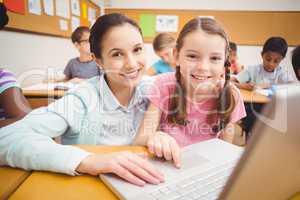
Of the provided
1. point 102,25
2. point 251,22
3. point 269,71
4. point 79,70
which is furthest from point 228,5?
point 102,25

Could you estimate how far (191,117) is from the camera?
A: 1.02 meters

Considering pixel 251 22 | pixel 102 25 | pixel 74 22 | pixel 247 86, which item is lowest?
pixel 247 86

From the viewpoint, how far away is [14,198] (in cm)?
42

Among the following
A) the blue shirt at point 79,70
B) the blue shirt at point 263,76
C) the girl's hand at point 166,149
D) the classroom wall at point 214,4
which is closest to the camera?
the girl's hand at point 166,149

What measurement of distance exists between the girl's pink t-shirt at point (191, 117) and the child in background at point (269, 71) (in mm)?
1304

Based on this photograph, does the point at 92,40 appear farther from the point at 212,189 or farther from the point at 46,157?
the point at 212,189

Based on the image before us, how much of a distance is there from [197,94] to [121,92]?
36cm

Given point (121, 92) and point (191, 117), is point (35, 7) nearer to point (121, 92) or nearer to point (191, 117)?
point (121, 92)

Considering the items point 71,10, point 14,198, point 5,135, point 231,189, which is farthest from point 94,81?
point 71,10

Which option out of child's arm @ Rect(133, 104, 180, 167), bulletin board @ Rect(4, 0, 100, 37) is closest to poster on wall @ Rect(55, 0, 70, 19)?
bulletin board @ Rect(4, 0, 100, 37)

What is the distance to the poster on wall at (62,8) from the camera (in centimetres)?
238

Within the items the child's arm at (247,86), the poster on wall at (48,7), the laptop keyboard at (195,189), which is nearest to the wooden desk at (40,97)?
the poster on wall at (48,7)

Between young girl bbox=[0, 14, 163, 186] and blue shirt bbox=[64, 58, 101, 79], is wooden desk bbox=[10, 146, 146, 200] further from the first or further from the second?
blue shirt bbox=[64, 58, 101, 79]

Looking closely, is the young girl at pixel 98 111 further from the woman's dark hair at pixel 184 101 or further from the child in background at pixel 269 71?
the child in background at pixel 269 71
